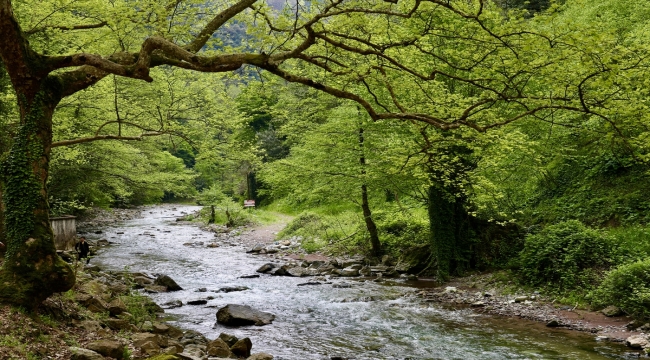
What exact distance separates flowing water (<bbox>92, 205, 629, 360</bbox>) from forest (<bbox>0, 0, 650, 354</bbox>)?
244 centimetres

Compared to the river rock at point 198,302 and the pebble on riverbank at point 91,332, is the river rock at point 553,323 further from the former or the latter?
the river rock at point 198,302

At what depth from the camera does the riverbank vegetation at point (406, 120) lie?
8.00m

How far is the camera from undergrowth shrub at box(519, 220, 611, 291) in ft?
42.6

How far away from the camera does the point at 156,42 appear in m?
7.62

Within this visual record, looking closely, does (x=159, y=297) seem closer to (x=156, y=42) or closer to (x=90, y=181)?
(x=156, y=42)

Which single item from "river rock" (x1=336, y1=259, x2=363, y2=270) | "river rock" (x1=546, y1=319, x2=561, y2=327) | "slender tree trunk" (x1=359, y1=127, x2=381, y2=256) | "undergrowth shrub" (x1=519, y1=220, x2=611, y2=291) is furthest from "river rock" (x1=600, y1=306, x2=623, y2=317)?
"river rock" (x1=336, y1=259, x2=363, y2=270)

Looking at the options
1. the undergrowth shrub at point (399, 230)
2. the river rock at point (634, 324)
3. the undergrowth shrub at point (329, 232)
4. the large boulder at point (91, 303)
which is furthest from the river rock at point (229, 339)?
the undergrowth shrub at point (329, 232)

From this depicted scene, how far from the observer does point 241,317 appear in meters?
11.7

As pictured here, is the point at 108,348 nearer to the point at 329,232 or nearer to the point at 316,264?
the point at 316,264

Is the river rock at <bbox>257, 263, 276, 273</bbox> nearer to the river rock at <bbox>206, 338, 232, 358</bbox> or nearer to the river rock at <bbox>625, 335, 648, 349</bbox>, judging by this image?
the river rock at <bbox>206, 338, 232, 358</bbox>

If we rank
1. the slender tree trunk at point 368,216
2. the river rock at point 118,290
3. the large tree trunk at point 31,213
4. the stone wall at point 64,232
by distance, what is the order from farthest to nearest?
the stone wall at point 64,232 → the slender tree trunk at point 368,216 → the river rock at point 118,290 → the large tree trunk at point 31,213

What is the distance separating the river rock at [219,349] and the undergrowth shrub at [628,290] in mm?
9219

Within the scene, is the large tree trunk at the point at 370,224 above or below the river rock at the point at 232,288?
above

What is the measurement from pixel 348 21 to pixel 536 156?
918cm
